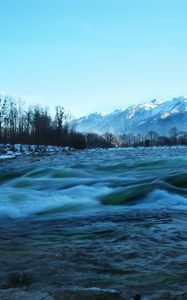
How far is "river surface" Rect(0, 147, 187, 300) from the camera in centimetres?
447

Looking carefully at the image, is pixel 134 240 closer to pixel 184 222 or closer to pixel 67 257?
pixel 67 257

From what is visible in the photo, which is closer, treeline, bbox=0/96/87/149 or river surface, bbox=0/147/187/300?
river surface, bbox=0/147/187/300

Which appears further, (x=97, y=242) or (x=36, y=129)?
(x=36, y=129)

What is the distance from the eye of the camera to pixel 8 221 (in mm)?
8945

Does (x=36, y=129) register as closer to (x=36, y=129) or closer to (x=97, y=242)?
(x=36, y=129)

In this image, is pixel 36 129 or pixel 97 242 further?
pixel 36 129

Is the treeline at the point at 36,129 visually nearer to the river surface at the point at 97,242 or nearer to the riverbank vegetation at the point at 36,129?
the riverbank vegetation at the point at 36,129

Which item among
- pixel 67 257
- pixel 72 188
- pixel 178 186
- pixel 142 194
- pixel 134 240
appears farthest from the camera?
pixel 72 188

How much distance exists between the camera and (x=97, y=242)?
253 inches

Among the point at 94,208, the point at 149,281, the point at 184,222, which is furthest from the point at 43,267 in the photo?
the point at 94,208

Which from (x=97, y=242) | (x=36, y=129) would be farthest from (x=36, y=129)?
(x=97, y=242)

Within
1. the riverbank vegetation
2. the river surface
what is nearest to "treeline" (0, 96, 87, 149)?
the riverbank vegetation

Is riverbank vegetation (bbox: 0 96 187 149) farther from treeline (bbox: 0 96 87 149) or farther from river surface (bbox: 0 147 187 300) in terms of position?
river surface (bbox: 0 147 187 300)

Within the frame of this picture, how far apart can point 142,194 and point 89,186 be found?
3390mm
